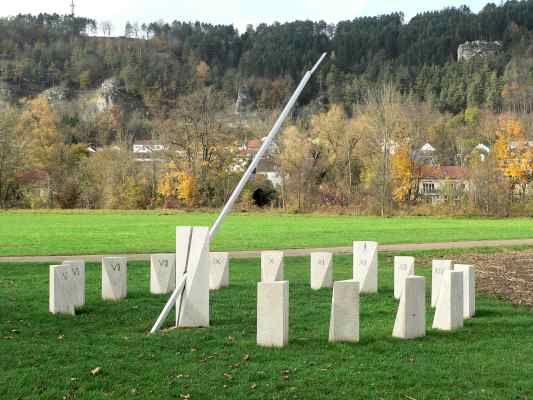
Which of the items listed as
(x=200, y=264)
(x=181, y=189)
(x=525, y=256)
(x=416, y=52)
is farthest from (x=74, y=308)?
(x=416, y=52)

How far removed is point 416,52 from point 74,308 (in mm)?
169061

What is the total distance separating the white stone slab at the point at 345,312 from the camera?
9.74 metres

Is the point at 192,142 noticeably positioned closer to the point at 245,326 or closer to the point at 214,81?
the point at 245,326

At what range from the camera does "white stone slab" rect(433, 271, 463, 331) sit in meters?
11.0

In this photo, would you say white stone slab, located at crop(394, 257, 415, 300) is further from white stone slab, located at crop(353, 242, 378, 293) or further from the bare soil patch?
the bare soil patch

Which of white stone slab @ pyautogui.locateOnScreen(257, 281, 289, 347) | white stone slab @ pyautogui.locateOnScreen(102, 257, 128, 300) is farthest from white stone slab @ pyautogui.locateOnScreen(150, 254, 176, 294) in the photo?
white stone slab @ pyautogui.locateOnScreen(257, 281, 289, 347)

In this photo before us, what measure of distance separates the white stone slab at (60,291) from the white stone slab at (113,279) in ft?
5.31

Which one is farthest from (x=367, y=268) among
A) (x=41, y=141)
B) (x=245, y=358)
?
(x=41, y=141)

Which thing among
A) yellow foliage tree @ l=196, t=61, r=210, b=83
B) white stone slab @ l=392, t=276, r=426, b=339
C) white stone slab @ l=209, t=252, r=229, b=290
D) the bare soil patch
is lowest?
the bare soil patch

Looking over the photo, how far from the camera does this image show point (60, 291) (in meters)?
11.9

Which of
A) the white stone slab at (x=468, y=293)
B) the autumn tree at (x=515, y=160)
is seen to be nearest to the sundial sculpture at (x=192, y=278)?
the white stone slab at (x=468, y=293)

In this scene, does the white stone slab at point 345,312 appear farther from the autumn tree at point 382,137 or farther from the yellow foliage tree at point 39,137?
the yellow foliage tree at point 39,137

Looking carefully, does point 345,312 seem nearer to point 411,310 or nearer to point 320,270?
point 411,310

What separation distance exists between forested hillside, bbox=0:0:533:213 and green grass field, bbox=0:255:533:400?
48.0 m
